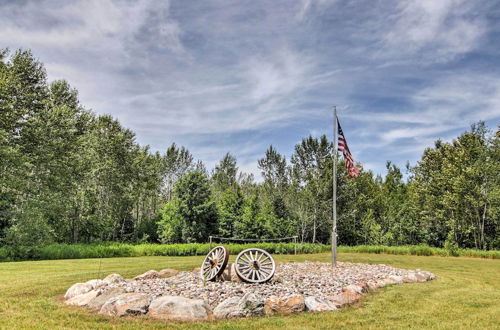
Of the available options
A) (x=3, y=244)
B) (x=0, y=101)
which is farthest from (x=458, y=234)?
Result: (x=0, y=101)

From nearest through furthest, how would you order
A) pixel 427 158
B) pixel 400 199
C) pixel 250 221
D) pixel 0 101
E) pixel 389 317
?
pixel 389 317 < pixel 0 101 < pixel 250 221 < pixel 427 158 < pixel 400 199

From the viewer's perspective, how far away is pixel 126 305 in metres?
6.80

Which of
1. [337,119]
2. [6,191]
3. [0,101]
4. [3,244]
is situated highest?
[0,101]

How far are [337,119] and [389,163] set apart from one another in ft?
120

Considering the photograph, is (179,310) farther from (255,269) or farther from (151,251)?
(151,251)

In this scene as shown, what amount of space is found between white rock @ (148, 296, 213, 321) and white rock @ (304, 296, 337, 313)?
2053mm

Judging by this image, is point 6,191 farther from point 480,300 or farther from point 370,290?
point 480,300

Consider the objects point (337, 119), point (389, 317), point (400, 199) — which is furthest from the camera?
point (400, 199)

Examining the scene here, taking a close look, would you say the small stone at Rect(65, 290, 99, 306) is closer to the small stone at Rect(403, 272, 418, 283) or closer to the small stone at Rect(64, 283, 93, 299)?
the small stone at Rect(64, 283, 93, 299)

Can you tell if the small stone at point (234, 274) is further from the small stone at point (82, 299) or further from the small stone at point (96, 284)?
→ the small stone at point (82, 299)

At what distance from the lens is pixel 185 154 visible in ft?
162

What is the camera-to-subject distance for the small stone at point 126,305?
22.0 feet

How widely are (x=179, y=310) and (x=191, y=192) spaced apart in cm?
2611

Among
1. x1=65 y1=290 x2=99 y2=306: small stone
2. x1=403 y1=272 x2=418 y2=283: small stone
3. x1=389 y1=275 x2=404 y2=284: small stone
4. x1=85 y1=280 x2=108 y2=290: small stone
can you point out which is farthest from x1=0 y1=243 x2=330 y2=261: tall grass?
x1=389 y1=275 x2=404 y2=284: small stone
